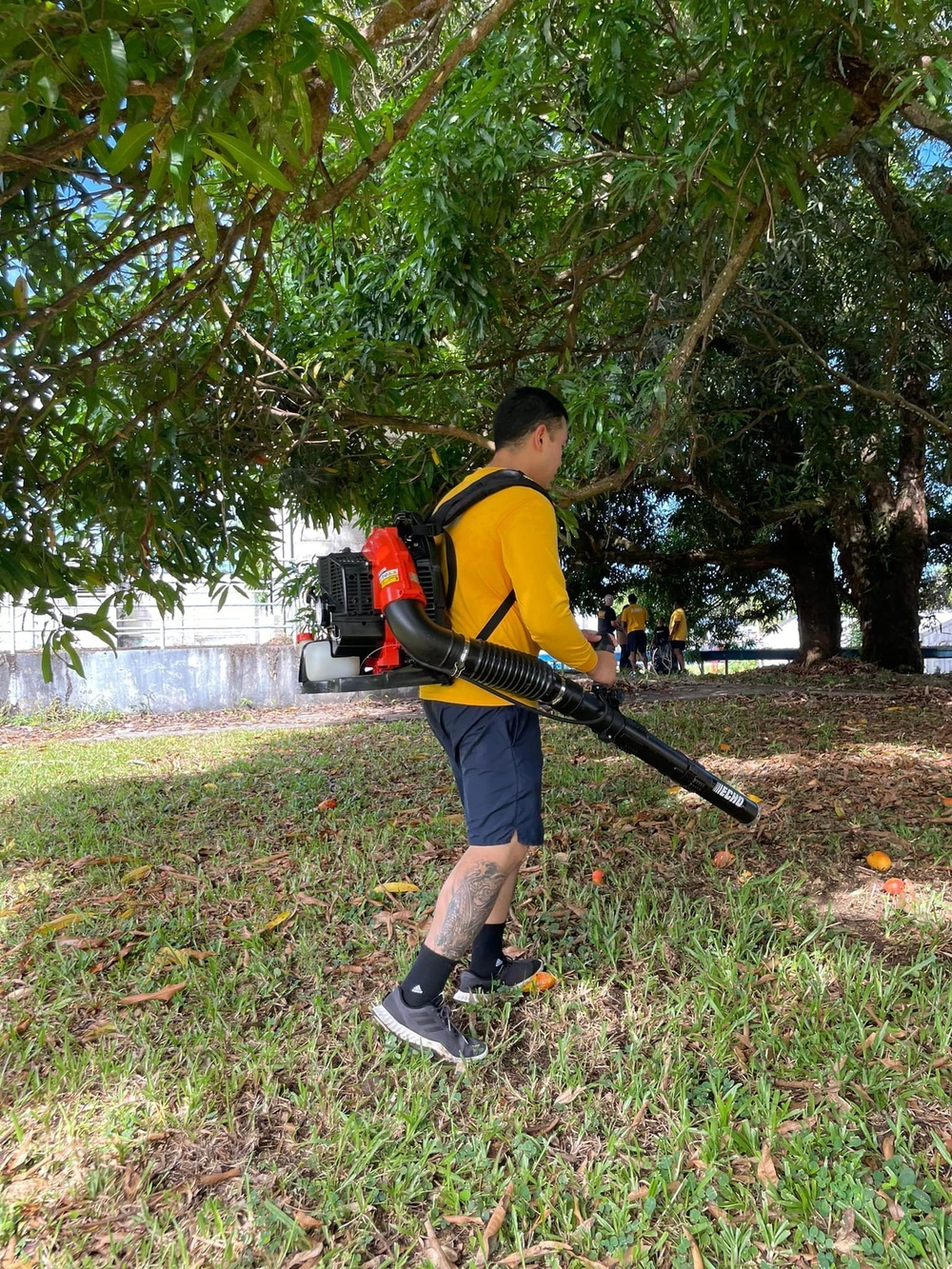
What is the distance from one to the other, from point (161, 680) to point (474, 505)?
34.3ft

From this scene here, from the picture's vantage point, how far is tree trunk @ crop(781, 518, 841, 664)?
14188 mm

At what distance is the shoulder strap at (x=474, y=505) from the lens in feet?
9.20

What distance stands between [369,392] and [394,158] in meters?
1.28

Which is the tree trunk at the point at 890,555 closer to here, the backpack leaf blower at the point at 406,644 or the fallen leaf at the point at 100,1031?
the backpack leaf blower at the point at 406,644

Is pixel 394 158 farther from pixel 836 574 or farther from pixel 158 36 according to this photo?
pixel 836 574

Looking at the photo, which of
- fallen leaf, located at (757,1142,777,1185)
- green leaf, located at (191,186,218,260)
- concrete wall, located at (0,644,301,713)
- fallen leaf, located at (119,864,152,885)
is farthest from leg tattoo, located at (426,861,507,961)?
concrete wall, located at (0,644,301,713)

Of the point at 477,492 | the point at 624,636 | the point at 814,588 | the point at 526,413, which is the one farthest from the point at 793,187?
the point at 624,636

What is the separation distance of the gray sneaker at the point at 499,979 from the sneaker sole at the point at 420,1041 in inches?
11.8

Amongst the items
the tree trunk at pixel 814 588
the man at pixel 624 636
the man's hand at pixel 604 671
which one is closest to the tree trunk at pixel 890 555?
the tree trunk at pixel 814 588

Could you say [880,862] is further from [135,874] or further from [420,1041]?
[135,874]

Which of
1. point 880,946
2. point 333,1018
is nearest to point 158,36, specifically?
point 333,1018

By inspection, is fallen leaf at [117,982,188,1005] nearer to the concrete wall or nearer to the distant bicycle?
the concrete wall

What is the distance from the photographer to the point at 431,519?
293cm

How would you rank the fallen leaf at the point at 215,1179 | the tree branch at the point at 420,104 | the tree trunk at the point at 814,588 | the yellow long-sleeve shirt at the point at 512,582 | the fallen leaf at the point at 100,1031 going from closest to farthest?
the fallen leaf at the point at 215,1179 < the yellow long-sleeve shirt at the point at 512,582 < the fallen leaf at the point at 100,1031 < the tree branch at the point at 420,104 < the tree trunk at the point at 814,588
